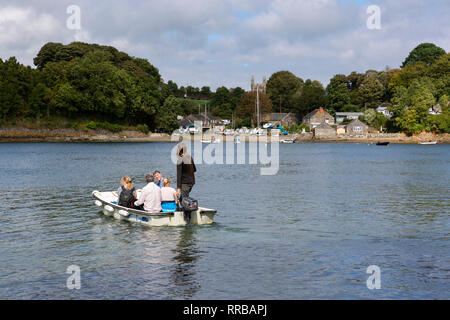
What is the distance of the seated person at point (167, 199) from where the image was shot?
20797mm

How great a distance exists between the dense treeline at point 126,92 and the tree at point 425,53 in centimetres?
63

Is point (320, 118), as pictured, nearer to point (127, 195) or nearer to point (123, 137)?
point (123, 137)

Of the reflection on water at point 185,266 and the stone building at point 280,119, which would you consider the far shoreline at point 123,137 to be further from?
the reflection on water at point 185,266

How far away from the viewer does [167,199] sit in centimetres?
2081

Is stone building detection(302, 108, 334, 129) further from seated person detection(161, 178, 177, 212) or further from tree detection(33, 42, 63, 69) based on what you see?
seated person detection(161, 178, 177, 212)

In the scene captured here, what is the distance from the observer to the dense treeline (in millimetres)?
129250

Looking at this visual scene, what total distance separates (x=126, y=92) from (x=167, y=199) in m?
122

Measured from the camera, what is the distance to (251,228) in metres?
21.1

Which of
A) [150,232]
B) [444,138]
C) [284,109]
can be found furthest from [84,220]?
[284,109]

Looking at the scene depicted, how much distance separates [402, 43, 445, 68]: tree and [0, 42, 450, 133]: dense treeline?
632 mm

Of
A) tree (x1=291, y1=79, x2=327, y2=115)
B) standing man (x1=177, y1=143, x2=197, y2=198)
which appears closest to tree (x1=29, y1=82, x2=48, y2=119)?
tree (x1=291, y1=79, x2=327, y2=115)
